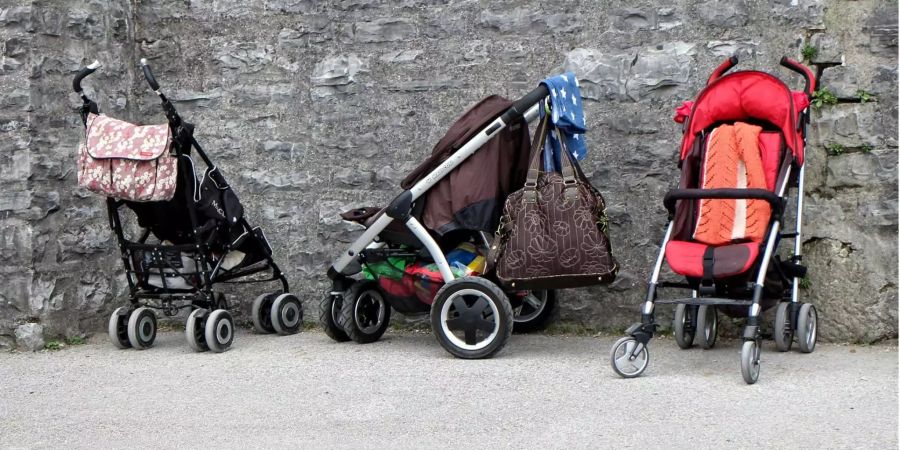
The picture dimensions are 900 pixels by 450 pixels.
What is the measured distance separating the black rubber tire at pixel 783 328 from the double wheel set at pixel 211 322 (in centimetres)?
262

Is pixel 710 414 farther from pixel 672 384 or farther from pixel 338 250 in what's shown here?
pixel 338 250

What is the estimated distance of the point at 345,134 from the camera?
622cm

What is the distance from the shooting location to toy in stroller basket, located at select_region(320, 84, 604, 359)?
519 cm

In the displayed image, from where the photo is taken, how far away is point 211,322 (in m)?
5.60

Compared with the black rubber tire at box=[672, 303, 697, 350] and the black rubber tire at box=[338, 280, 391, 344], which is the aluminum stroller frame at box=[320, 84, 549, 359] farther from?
the black rubber tire at box=[672, 303, 697, 350]

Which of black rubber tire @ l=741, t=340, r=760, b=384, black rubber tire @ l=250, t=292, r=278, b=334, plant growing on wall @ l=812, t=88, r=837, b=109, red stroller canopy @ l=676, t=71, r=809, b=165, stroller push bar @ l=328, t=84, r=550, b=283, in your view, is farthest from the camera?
black rubber tire @ l=250, t=292, r=278, b=334

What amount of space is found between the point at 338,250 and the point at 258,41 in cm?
127

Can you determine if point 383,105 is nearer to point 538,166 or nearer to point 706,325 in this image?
point 538,166

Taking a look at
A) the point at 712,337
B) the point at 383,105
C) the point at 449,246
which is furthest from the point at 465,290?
the point at 383,105

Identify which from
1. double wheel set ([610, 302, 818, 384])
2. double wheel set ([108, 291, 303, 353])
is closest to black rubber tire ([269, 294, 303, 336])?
double wheel set ([108, 291, 303, 353])

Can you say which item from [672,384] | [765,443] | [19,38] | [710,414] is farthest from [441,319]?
[19,38]

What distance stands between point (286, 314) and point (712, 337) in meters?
2.31

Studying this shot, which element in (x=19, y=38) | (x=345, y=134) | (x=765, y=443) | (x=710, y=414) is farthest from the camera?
(x=345, y=134)

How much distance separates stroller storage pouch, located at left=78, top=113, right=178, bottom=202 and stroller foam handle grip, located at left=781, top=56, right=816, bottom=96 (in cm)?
297
